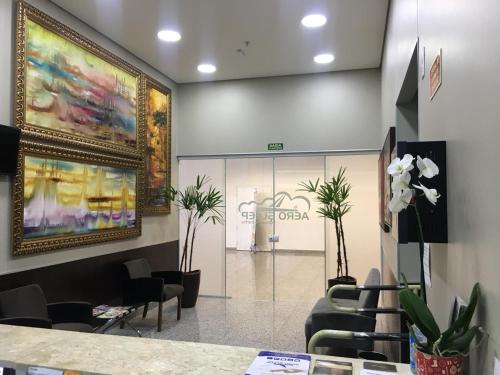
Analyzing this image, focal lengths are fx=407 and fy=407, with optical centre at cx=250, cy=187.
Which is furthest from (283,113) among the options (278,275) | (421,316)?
(421,316)

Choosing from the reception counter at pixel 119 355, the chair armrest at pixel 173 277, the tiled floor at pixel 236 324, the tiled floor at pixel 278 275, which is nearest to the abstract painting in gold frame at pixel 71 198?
the chair armrest at pixel 173 277

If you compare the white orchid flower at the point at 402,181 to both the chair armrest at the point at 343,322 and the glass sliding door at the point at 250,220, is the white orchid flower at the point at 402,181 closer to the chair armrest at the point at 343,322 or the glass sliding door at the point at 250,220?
the chair armrest at the point at 343,322

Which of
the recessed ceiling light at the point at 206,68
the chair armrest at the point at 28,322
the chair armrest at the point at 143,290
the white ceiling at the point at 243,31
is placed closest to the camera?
the chair armrest at the point at 28,322

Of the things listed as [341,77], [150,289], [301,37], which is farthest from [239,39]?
[150,289]

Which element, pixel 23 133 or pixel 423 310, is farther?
pixel 23 133

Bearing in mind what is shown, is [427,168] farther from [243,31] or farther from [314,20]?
[243,31]

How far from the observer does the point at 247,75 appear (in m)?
6.55

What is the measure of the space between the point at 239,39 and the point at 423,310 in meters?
4.50

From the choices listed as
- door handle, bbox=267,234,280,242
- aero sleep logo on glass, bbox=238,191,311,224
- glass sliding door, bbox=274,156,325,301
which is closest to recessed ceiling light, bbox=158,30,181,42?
glass sliding door, bbox=274,156,325,301

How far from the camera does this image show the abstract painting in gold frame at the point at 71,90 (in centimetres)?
373

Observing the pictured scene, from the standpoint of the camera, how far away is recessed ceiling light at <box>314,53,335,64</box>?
5625 millimetres

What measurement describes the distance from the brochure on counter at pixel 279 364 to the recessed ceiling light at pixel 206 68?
5.24 m

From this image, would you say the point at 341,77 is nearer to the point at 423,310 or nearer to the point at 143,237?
the point at 143,237

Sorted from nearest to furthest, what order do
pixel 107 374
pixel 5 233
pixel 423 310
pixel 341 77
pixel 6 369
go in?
pixel 423 310
pixel 107 374
pixel 6 369
pixel 5 233
pixel 341 77
